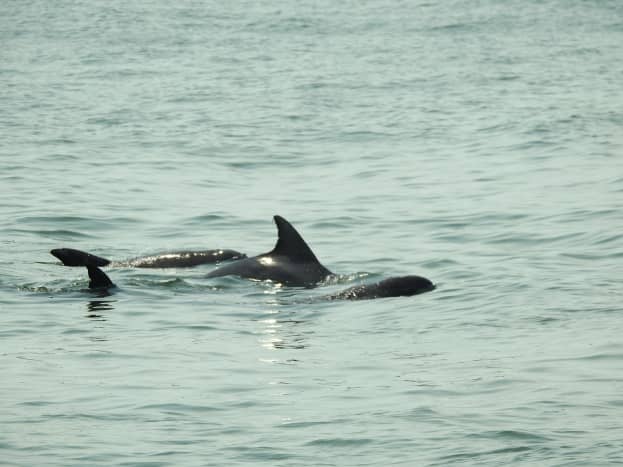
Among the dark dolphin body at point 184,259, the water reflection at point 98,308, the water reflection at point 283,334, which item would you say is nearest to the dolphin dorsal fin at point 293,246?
the dark dolphin body at point 184,259

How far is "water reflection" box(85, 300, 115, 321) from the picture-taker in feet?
46.4

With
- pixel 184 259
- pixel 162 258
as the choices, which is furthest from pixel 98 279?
pixel 184 259

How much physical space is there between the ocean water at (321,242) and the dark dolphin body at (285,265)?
1.00 feet

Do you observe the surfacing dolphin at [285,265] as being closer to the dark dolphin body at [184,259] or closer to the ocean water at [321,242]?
the ocean water at [321,242]

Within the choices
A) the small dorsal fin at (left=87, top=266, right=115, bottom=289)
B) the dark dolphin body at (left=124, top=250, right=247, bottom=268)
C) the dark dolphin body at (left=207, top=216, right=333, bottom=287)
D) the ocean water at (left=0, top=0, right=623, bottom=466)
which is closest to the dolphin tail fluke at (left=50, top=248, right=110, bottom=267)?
the ocean water at (left=0, top=0, right=623, bottom=466)

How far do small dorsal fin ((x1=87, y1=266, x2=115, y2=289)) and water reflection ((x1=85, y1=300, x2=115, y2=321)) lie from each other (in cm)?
38

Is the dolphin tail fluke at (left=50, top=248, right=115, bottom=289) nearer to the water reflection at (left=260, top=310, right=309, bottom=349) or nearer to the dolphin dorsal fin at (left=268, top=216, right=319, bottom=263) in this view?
the dolphin dorsal fin at (left=268, top=216, right=319, bottom=263)

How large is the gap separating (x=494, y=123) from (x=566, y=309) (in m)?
15.7

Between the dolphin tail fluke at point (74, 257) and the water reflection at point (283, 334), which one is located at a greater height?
the dolphin tail fluke at point (74, 257)

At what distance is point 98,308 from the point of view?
47.9ft

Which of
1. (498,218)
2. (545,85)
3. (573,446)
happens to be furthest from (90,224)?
(545,85)

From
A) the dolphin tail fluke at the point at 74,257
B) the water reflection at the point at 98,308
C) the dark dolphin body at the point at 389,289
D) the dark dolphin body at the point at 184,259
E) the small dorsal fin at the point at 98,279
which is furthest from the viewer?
the dark dolphin body at the point at 184,259

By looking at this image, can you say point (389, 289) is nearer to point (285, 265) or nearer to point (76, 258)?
point (285, 265)

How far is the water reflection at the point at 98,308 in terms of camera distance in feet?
46.4
